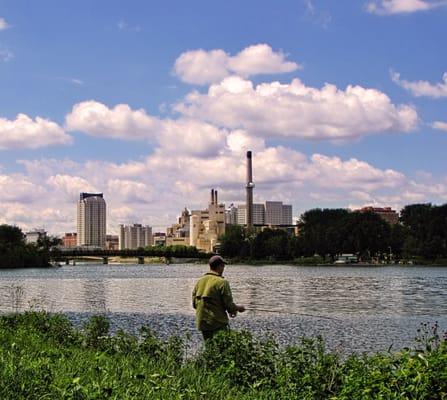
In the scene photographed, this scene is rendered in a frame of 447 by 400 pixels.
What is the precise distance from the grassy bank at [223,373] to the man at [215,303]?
2.84ft

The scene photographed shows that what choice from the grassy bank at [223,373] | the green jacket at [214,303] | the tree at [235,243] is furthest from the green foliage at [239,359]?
the tree at [235,243]

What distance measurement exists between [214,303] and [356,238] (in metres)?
137

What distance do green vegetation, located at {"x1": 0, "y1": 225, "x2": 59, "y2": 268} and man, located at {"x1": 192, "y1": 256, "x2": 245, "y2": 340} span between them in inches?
5177

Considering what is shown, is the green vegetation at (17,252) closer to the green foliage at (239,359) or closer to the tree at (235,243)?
the tree at (235,243)

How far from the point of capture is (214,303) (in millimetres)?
13148

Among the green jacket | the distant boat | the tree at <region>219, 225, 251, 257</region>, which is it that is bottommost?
the distant boat

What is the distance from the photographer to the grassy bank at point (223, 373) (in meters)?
7.50

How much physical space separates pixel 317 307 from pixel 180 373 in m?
30.0

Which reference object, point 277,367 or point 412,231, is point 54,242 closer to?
point 412,231

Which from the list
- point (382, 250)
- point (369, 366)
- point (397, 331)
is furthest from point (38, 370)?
point (382, 250)

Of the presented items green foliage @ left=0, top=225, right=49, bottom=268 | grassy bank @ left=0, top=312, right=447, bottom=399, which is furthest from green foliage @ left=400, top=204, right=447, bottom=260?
grassy bank @ left=0, top=312, right=447, bottom=399

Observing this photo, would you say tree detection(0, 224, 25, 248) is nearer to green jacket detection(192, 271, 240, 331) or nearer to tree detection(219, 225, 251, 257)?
tree detection(219, 225, 251, 257)

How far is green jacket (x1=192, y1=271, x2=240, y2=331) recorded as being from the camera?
1311 cm

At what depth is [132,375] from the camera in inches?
380
